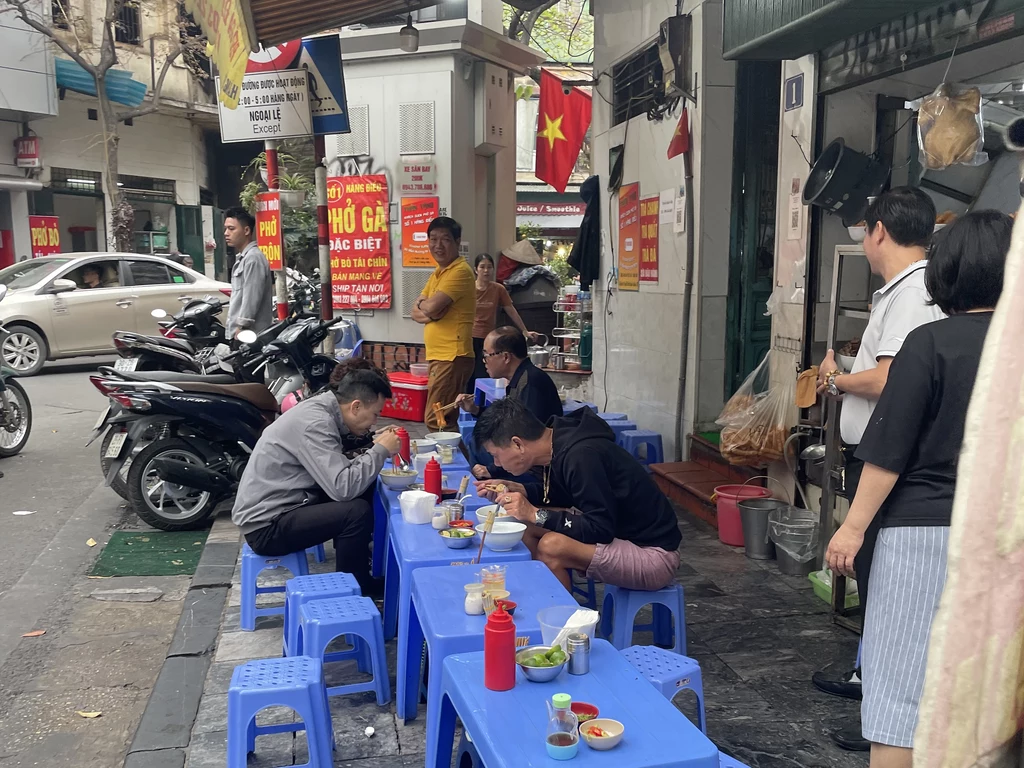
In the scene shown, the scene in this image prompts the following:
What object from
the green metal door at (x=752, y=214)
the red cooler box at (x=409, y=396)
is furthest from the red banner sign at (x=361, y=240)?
the green metal door at (x=752, y=214)

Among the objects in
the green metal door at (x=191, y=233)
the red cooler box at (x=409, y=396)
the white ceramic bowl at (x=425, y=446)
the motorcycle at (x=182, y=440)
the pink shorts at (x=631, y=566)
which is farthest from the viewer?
the green metal door at (x=191, y=233)

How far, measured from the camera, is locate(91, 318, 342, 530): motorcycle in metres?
5.59

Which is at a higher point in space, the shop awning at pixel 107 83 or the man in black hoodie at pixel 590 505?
the shop awning at pixel 107 83

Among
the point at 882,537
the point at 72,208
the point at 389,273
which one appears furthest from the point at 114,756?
the point at 72,208

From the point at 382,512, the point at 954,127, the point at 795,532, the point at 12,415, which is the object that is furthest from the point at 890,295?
the point at 12,415

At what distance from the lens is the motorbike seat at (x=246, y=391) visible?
5.70 metres

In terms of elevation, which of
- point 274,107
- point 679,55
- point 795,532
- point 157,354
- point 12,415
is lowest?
point 795,532

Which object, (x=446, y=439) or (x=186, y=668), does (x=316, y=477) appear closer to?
(x=186, y=668)

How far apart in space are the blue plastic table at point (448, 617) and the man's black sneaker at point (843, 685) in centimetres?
138

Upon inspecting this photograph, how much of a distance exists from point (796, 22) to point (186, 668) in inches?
155

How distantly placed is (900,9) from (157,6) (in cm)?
1930

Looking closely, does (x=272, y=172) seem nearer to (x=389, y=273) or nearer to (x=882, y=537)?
(x=389, y=273)

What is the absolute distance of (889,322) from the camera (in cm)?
301

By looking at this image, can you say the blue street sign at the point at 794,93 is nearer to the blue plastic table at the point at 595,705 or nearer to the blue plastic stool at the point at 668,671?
the blue plastic stool at the point at 668,671
